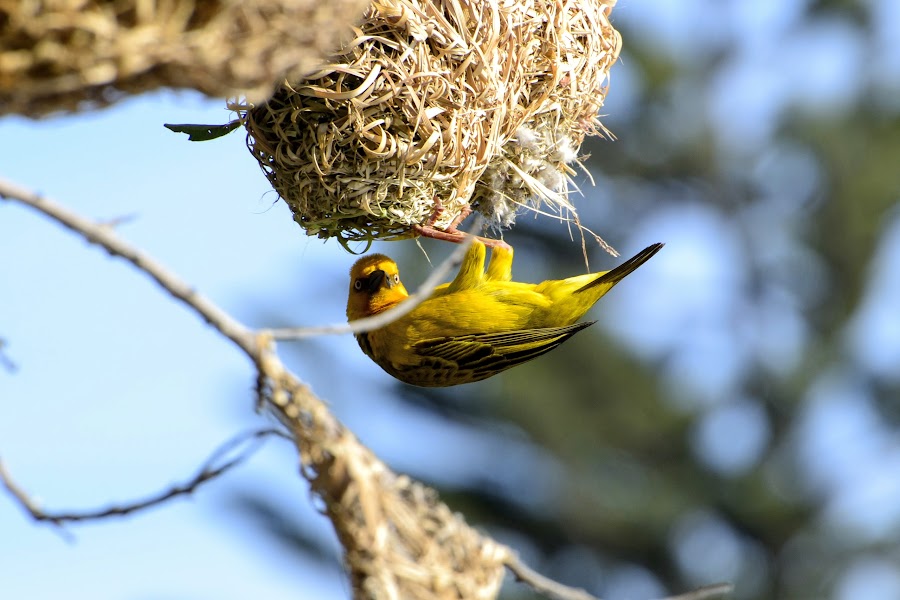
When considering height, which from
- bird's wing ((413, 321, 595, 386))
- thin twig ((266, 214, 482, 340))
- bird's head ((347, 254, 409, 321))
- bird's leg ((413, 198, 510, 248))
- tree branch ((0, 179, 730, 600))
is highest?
thin twig ((266, 214, 482, 340))

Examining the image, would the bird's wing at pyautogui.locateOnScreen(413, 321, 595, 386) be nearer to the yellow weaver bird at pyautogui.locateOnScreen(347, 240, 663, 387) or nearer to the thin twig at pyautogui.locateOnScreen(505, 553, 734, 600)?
the yellow weaver bird at pyautogui.locateOnScreen(347, 240, 663, 387)

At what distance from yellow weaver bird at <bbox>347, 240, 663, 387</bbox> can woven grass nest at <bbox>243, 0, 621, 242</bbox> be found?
1.61ft

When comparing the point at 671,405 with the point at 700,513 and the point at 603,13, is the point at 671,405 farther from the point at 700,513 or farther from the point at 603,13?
the point at 603,13

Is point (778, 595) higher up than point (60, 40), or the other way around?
point (60, 40)

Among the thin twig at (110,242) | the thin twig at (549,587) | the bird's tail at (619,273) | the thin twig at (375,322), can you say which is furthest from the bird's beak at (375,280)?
the thin twig at (110,242)

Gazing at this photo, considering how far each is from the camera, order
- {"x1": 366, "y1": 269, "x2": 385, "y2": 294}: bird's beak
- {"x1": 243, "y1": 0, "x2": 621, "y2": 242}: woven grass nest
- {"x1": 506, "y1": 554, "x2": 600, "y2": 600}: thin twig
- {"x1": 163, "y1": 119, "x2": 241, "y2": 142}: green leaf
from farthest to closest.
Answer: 1. {"x1": 366, "y1": 269, "x2": 385, "y2": 294}: bird's beak
2. {"x1": 163, "y1": 119, "x2": 241, "y2": 142}: green leaf
3. {"x1": 243, "y1": 0, "x2": 621, "y2": 242}: woven grass nest
4. {"x1": 506, "y1": 554, "x2": 600, "y2": 600}: thin twig

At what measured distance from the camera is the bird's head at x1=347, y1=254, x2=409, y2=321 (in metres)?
3.44

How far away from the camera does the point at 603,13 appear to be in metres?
3.21

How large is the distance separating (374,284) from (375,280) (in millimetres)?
15

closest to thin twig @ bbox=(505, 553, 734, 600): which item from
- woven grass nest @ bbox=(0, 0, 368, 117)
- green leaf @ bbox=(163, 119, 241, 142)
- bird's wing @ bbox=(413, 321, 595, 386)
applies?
woven grass nest @ bbox=(0, 0, 368, 117)

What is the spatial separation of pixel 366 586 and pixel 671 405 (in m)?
10.9

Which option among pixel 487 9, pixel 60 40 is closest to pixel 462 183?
pixel 487 9

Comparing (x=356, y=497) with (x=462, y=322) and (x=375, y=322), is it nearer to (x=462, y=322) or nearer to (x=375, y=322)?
(x=375, y=322)

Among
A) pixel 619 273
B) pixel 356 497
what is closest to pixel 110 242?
pixel 356 497
